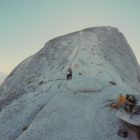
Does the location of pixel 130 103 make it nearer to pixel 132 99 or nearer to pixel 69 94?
pixel 132 99

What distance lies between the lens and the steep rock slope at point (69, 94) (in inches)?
374

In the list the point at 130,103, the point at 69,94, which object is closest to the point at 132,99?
the point at 130,103

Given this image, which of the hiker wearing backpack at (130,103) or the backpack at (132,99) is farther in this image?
the backpack at (132,99)

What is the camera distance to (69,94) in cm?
1130

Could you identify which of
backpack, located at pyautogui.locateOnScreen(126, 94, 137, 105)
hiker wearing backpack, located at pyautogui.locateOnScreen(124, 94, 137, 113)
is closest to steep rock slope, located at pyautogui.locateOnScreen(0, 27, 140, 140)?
hiker wearing backpack, located at pyautogui.locateOnScreen(124, 94, 137, 113)

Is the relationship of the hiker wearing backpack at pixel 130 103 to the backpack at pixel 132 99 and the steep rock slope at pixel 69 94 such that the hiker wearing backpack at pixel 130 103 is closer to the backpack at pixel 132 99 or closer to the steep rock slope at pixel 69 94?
the backpack at pixel 132 99

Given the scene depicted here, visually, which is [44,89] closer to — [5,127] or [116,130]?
[5,127]

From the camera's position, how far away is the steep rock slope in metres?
9.50

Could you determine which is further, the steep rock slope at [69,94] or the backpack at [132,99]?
the backpack at [132,99]

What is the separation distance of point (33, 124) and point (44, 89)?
8.73 ft

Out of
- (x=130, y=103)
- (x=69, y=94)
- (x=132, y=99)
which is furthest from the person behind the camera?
(x=69, y=94)

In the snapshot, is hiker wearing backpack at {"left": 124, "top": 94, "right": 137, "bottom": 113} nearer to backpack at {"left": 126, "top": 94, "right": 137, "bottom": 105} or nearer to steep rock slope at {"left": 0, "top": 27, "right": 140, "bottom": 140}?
backpack at {"left": 126, "top": 94, "right": 137, "bottom": 105}

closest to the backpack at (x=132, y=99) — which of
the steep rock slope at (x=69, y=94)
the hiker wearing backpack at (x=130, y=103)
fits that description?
the hiker wearing backpack at (x=130, y=103)

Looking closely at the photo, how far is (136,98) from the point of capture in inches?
387
